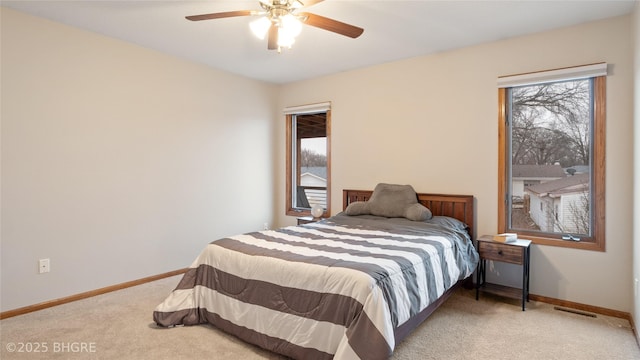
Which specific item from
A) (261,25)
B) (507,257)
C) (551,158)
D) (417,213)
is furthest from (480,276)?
(261,25)

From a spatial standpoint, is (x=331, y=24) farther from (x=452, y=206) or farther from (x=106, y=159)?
(x=106, y=159)

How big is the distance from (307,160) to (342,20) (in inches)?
101

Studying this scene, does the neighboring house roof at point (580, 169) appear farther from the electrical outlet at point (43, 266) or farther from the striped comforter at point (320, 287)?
the electrical outlet at point (43, 266)

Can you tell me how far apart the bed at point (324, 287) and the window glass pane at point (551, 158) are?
2.56ft

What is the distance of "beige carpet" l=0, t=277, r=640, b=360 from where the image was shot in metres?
2.30

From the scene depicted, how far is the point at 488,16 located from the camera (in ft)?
9.55

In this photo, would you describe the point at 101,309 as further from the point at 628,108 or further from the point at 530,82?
the point at 628,108

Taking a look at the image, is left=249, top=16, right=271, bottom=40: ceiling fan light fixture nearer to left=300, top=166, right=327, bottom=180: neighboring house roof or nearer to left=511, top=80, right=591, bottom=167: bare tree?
left=511, top=80, right=591, bottom=167: bare tree

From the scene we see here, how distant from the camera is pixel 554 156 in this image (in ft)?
10.7

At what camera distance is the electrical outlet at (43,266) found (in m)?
3.05

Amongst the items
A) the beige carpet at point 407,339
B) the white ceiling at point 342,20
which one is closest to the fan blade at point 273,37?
the white ceiling at point 342,20

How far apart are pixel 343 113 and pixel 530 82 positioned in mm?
2131

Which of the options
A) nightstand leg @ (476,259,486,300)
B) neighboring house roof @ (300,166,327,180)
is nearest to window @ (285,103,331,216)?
neighboring house roof @ (300,166,327,180)

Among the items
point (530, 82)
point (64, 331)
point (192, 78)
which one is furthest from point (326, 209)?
point (64, 331)
